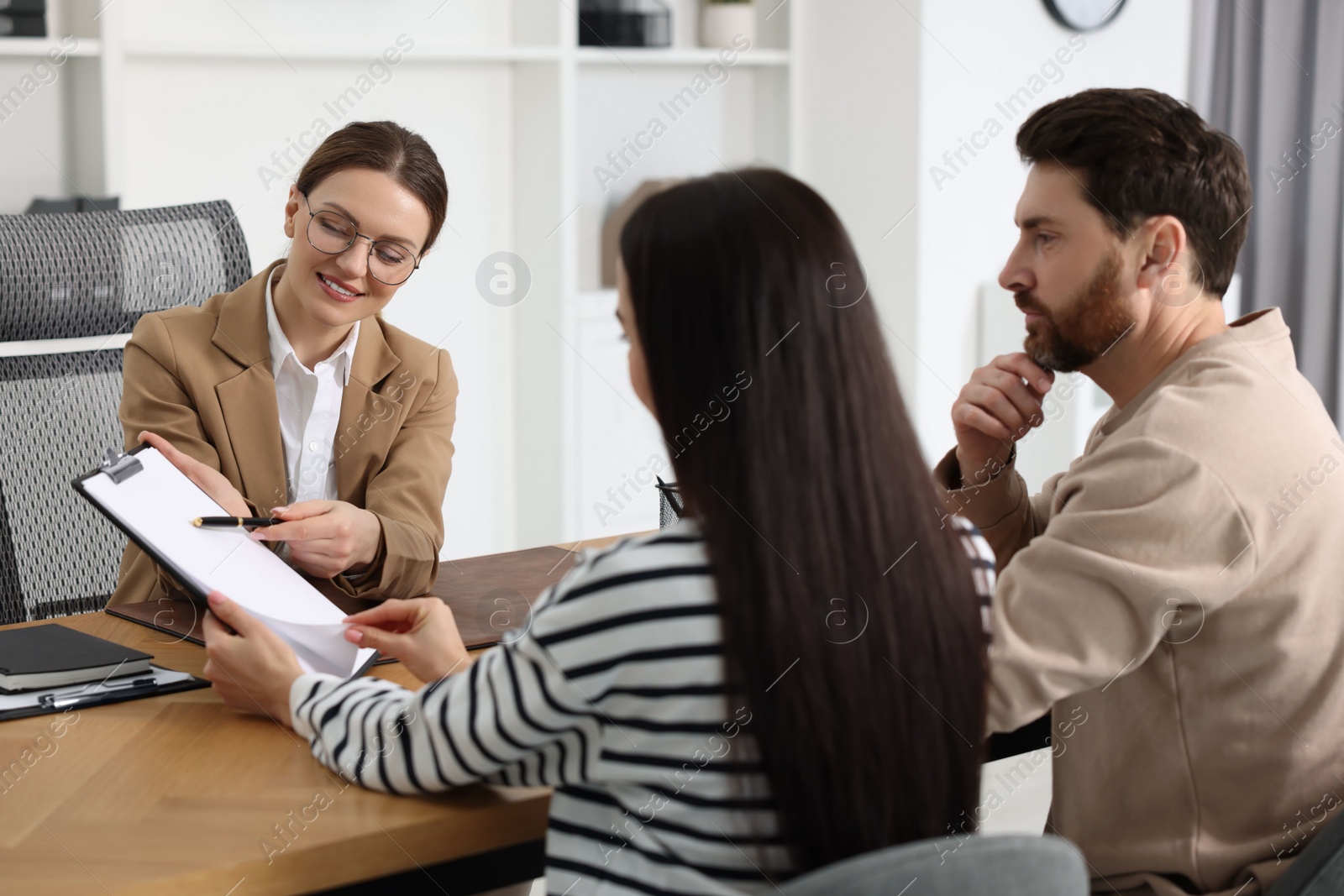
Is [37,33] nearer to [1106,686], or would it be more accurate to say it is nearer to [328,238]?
[328,238]

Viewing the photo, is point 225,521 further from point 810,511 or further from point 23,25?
point 23,25

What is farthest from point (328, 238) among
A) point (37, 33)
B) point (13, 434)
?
point (37, 33)

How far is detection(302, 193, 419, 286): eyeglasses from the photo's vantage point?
1.77 m

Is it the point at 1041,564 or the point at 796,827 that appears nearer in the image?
the point at 796,827

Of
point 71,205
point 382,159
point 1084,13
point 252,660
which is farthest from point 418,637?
point 1084,13

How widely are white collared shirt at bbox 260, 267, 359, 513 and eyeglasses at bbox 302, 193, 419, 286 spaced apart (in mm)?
121

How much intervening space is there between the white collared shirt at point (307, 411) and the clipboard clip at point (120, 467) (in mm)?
490

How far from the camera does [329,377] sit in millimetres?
1834

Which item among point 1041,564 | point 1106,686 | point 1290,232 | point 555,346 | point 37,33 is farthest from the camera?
point 1290,232

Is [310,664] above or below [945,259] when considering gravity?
below

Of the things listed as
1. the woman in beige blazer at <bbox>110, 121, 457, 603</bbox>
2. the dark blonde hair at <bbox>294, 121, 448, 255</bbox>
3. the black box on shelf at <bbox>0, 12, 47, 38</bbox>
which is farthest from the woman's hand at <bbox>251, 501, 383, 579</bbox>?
the black box on shelf at <bbox>0, 12, 47, 38</bbox>

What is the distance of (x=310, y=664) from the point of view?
48.9 inches

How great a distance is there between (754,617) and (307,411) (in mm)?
1137

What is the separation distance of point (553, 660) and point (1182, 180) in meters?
0.85
